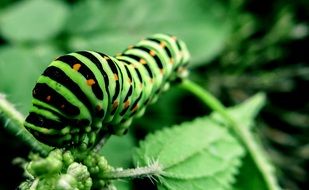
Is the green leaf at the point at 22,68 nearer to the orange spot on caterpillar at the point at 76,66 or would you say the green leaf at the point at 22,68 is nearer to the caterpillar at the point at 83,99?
the caterpillar at the point at 83,99

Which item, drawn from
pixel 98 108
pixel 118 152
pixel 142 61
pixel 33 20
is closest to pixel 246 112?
pixel 118 152

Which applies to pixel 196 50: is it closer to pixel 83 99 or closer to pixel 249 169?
pixel 249 169

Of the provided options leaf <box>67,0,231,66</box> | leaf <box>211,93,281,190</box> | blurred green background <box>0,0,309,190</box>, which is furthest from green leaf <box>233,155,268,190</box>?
leaf <box>67,0,231,66</box>

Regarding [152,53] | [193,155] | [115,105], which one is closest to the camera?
[115,105]

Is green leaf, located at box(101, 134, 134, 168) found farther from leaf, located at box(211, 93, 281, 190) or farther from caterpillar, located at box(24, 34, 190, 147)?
caterpillar, located at box(24, 34, 190, 147)

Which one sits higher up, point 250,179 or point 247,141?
point 247,141

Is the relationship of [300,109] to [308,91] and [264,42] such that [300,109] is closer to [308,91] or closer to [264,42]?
[308,91]

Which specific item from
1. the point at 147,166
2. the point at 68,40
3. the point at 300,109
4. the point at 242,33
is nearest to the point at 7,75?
the point at 68,40
